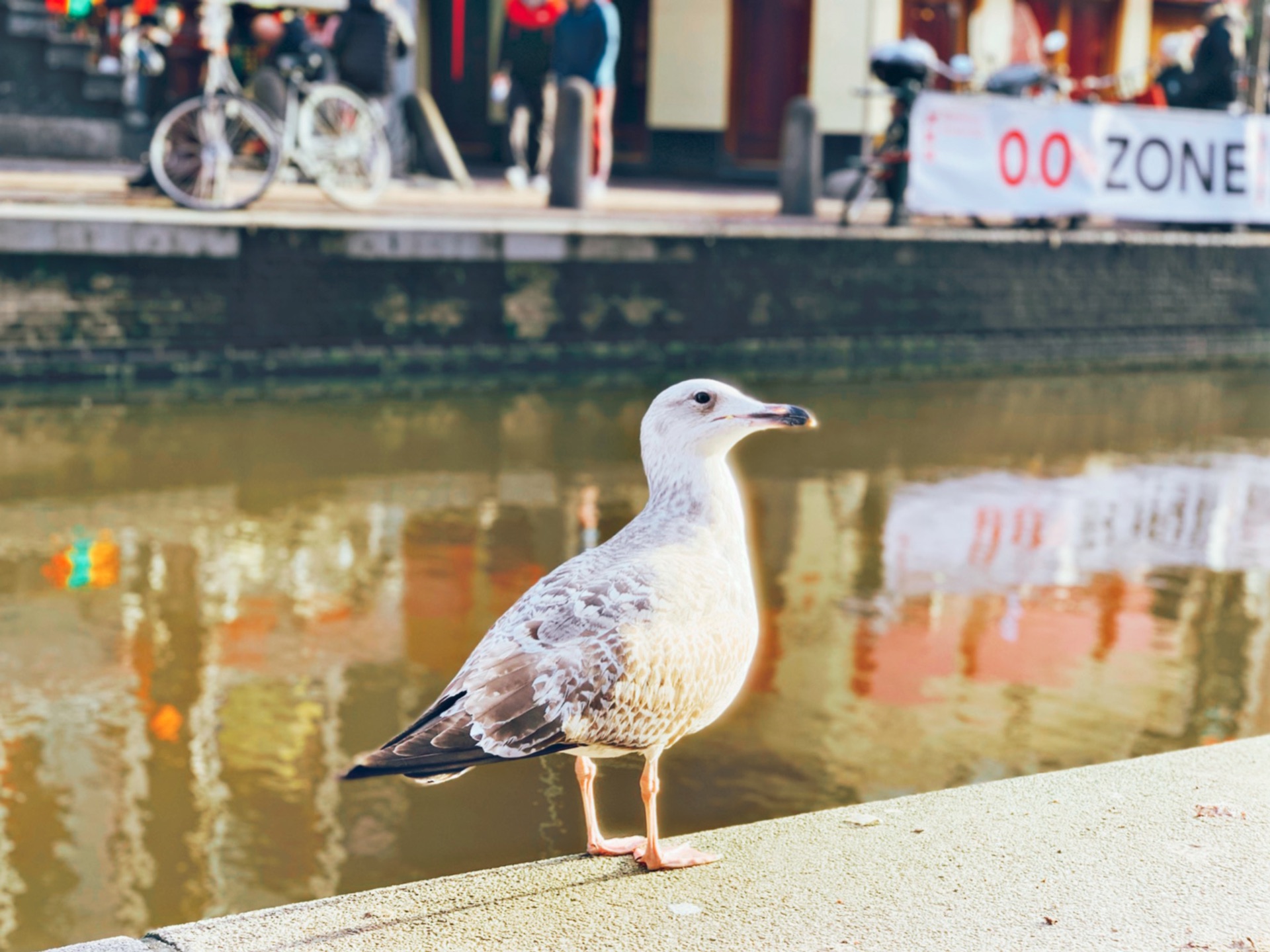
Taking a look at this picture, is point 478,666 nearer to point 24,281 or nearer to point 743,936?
point 743,936

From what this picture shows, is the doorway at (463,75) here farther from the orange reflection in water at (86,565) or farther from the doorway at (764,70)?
the orange reflection in water at (86,565)

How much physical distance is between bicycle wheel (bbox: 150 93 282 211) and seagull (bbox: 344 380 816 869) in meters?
8.22

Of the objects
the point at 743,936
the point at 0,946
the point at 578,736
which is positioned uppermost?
the point at 578,736

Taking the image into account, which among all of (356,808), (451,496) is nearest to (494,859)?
(356,808)

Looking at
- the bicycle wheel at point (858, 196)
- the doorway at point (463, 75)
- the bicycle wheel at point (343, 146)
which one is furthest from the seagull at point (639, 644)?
the doorway at point (463, 75)

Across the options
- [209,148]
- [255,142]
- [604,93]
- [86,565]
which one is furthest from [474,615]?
[604,93]

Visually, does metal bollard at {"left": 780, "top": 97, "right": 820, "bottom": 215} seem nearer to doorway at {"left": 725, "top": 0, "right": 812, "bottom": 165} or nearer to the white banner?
the white banner

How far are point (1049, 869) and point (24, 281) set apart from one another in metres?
8.55

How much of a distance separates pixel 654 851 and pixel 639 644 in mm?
444

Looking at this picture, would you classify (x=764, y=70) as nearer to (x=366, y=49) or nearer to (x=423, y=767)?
(x=366, y=49)

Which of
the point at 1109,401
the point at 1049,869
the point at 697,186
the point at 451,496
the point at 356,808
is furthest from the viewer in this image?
the point at 697,186

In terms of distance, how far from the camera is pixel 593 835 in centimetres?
296

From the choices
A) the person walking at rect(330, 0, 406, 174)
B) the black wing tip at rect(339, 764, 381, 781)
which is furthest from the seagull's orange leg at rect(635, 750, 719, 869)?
the person walking at rect(330, 0, 406, 174)

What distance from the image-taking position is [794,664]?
18.7ft
